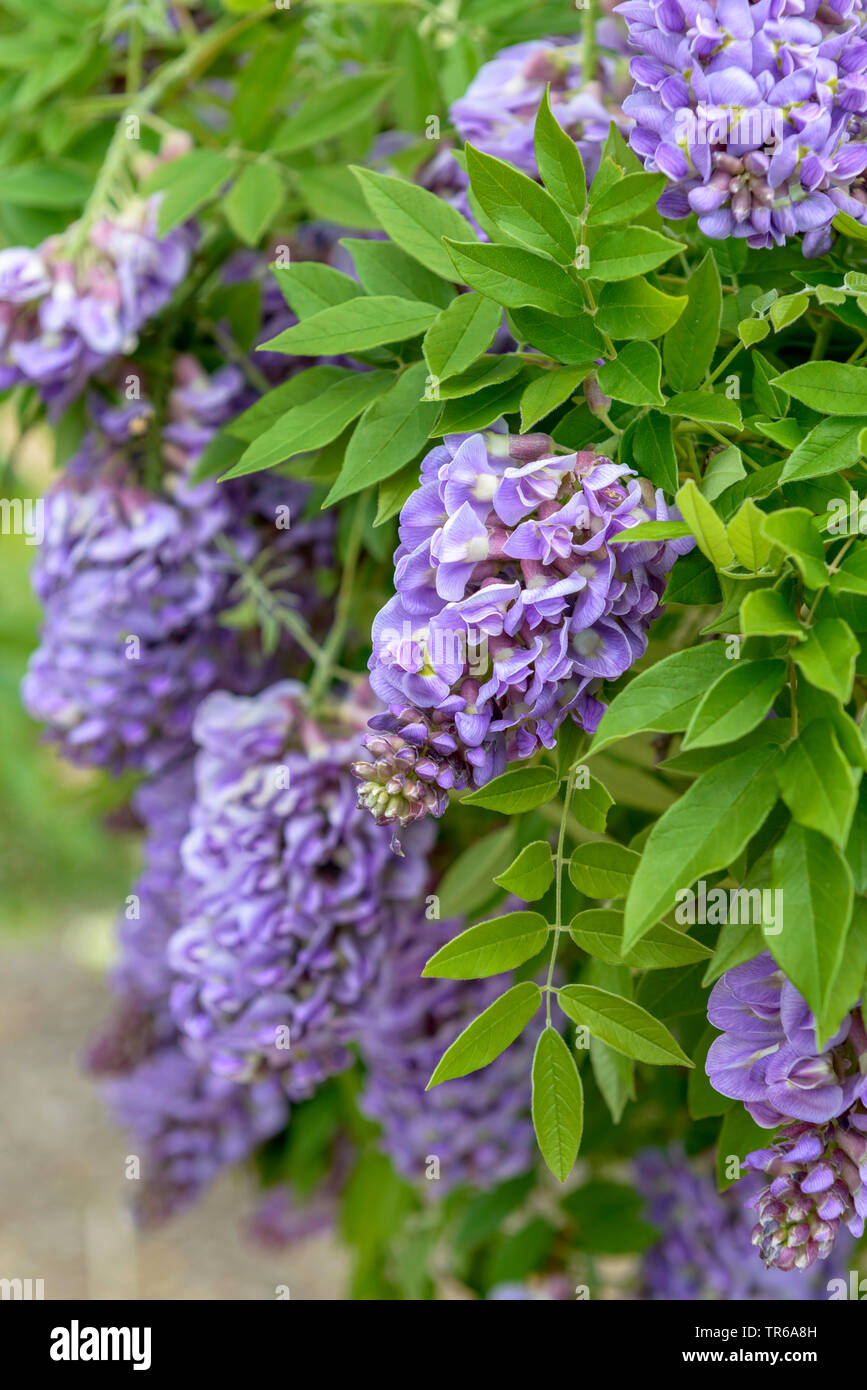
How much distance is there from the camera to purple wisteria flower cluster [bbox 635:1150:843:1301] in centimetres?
72

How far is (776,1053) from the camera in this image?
14.2 inches

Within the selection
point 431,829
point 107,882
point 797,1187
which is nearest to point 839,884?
point 797,1187

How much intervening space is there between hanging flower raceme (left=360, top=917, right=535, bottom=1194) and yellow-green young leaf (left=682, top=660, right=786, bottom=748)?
32cm

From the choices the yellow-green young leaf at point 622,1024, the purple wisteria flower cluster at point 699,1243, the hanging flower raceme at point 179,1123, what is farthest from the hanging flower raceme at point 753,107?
the hanging flower raceme at point 179,1123

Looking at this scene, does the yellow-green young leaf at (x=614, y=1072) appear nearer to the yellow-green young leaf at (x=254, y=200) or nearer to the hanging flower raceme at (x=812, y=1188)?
the hanging flower raceme at (x=812, y=1188)

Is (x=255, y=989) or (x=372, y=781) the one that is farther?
(x=255, y=989)

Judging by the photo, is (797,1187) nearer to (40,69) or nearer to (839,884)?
(839,884)

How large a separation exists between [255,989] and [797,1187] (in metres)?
Answer: 0.26

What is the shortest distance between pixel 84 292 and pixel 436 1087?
42 centimetres

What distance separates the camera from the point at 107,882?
2.41m

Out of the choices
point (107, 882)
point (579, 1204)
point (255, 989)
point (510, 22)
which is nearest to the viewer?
point (255, 989)

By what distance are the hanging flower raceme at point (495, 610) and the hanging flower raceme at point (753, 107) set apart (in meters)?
0.10

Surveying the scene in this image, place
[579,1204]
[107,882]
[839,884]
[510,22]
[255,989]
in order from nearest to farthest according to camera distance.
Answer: [839,884] → [255,989] → [510,22] → [579,1204] → [107,882]
